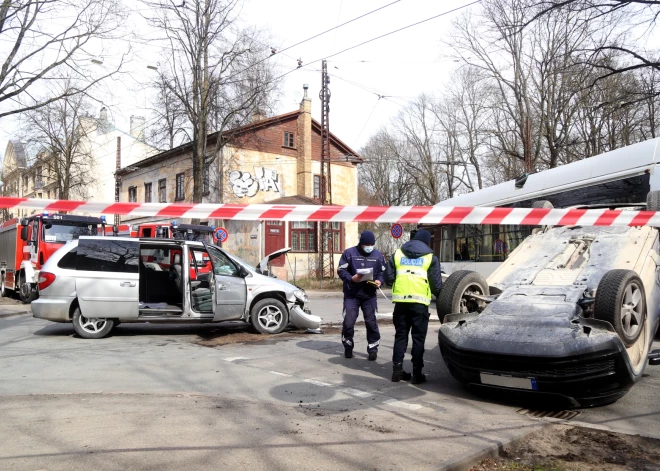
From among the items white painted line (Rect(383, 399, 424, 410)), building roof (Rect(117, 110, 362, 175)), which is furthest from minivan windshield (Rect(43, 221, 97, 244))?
white painted line (Rect(383, 399, 424, 410))

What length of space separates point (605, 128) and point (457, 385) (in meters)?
27.5

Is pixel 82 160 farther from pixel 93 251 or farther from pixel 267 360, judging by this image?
pixel 267 360

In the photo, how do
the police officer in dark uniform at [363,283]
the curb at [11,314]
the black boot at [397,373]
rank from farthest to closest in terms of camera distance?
the curb at [11,314] → the police officer in dark uniform at [363,283] → the black boot at [397,373]

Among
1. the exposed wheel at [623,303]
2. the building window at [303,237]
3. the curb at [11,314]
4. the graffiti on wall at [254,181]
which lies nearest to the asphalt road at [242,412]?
the exposed wheel at [623,303]

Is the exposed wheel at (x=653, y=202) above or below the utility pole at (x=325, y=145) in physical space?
below

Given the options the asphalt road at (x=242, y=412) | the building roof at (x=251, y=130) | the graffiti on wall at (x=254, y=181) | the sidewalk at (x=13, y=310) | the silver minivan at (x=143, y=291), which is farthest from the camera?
the graffiti on wall at (x=254, y=181)

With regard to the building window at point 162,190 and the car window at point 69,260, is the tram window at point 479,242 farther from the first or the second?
the building window at point 162,190

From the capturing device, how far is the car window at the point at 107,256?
9508 millimetres

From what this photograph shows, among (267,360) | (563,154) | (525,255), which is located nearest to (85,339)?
(267,360)

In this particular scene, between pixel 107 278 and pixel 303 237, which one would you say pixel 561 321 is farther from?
pixel 303 237

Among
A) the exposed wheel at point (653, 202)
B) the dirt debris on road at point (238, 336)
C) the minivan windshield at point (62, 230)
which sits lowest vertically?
the dirt debris on road at point (238, 336)

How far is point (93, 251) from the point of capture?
9.54 metres

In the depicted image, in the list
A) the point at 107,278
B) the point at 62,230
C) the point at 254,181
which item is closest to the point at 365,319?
the point at 107,278

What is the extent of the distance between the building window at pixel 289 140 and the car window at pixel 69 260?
25346 millimetres
